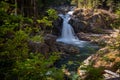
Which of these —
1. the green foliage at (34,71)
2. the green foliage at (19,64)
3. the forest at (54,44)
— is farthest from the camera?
the forest at (54,44)

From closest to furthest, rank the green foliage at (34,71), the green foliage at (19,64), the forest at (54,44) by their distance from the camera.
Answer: the green foliage at (34,71)
the green foliage at (19,64)
the forest at (54,44)

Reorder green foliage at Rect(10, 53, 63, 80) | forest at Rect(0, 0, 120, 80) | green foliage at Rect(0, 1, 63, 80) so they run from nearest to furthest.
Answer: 1. green foliage at Rect(10, 53, 63, 80)
2. green foliage at Rect(0, 1, 63, 80)
3. forest at Rect(0, 0, 120, 80)

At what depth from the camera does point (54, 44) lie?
87.3 feet

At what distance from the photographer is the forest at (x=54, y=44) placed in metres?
7.08

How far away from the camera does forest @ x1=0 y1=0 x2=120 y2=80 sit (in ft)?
23.2

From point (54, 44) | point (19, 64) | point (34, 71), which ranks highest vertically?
point (19, 64)

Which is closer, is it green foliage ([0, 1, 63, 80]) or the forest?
green foliage ([0, 1, 63, 80])

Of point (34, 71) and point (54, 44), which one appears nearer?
point (34, 71)

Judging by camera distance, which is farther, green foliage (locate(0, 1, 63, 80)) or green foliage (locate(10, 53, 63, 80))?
green foliage (locate(0, 1, 63, 80))

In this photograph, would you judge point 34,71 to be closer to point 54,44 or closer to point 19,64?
point 19,64

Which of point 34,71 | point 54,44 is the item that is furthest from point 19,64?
point 54,44

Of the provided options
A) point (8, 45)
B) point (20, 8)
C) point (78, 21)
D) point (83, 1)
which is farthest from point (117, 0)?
point (8, 45)

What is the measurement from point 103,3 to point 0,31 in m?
55.2

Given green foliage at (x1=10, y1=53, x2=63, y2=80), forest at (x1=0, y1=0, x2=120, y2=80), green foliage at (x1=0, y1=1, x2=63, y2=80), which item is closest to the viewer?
green foliage at (x1=10, y1=53, x2=63, y2=80)
